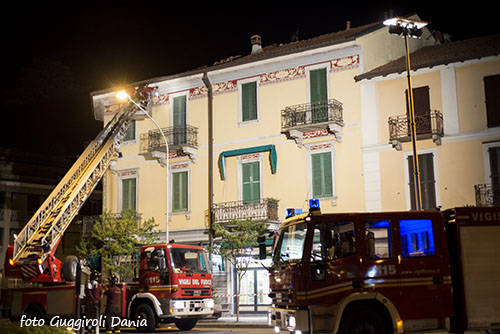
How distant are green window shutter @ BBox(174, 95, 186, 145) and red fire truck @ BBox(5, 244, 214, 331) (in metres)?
11.4

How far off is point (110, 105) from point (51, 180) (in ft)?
53.1

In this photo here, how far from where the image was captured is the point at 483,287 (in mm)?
11703

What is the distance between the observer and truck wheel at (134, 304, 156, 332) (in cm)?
1792

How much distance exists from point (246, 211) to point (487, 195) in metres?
9.98

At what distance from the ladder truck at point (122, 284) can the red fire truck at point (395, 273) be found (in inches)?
232

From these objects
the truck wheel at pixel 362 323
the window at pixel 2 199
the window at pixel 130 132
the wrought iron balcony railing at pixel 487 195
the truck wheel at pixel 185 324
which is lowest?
the truck wheel at pixel 185 324

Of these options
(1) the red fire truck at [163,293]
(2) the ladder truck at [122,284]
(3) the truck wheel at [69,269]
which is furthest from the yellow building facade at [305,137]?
(1) the red fire truck at [163,293]

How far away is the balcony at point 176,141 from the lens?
29250mm

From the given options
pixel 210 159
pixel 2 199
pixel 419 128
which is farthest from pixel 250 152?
pixel 2 199

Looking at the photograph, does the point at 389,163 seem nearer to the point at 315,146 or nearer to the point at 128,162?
the point at 315,146

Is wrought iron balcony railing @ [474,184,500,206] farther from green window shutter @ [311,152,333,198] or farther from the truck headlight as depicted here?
the truck headlight

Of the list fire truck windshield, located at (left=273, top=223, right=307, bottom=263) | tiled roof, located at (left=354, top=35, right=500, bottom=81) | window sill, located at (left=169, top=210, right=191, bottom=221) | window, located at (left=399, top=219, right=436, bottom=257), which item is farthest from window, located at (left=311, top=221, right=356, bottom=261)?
window sill, located at (left=169, top=210, right=191, bottom=221)

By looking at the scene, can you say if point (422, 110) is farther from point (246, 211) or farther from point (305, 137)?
point (246, 211)

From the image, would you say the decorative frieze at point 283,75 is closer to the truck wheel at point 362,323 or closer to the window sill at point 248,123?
the window sill at point 248,123
